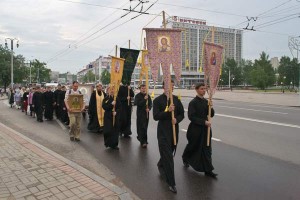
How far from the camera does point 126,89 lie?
11.0m

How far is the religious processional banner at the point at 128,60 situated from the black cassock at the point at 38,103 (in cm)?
701

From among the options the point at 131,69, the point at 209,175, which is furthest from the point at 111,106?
the point at 209,175

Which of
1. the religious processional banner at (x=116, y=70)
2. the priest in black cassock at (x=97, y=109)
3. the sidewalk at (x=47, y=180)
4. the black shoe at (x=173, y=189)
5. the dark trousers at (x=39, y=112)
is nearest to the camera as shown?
the sidewalk at (x=47, y=180)

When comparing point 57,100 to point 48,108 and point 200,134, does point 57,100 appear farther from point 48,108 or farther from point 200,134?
point 200,134

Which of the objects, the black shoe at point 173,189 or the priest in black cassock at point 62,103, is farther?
the priest in black cassock at point 62,103

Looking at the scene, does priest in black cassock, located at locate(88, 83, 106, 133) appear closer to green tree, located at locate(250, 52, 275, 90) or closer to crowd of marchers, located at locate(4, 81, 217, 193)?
crowd of marchers, located at locate(4, 81, 217, 193)

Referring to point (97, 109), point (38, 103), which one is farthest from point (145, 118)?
point (38, 103)

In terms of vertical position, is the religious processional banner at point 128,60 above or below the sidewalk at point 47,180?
above

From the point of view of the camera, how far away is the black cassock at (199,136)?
6309mm

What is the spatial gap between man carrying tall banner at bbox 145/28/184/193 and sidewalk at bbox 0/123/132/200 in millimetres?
1201

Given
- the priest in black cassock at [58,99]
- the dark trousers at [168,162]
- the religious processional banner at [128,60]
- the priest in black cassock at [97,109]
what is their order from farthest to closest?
the priest in black cassock at [58,99]
the priest in black cassock at [97,109]
the religious processional banner at [128,60]
the dark trousers at [168,162]

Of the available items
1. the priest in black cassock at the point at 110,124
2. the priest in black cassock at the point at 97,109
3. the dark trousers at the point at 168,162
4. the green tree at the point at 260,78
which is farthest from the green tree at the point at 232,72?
the dark trousers at the point at 168,162

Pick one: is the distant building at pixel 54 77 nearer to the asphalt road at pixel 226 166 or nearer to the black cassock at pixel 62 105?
the black cassock at pixel 62 105

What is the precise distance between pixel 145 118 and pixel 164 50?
12.5ft
